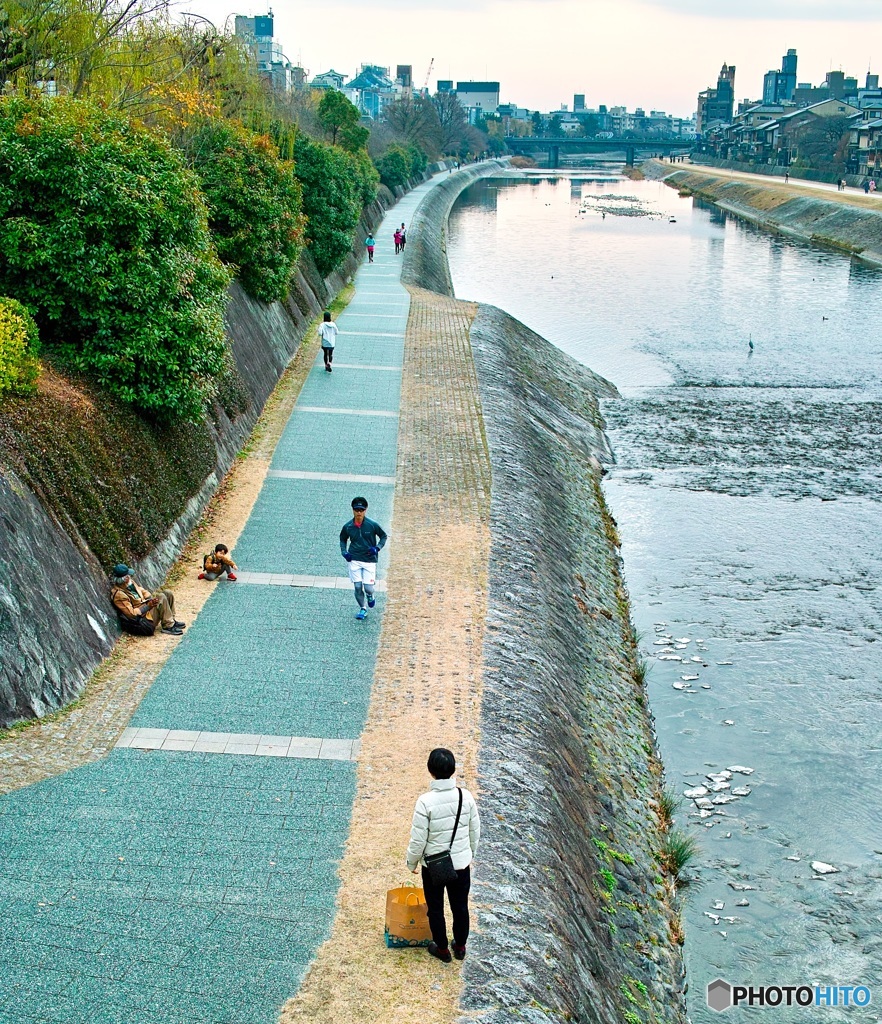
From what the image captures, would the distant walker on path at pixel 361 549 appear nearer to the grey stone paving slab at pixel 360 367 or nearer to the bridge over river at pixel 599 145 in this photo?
the grey stone paving slab at pixel 360 367

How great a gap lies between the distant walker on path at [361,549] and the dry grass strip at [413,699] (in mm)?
582

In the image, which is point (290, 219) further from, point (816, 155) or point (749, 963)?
point (816, 155)

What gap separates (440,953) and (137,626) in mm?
6515

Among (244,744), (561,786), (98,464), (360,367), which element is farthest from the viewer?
(360,367)

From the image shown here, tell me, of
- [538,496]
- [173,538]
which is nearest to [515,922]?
[173,538]

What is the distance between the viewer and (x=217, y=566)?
589 inches

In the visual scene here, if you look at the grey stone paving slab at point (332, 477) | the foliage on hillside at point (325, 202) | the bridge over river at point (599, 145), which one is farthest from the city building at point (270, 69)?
the bridge over river at point (599, 145)

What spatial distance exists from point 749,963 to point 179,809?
622cm

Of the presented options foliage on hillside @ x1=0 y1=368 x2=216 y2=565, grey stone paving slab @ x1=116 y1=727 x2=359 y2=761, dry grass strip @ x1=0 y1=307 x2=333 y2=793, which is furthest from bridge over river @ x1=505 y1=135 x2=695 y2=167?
grey stone paving slab @ x1=116 y1=727 x2=359 y2=761

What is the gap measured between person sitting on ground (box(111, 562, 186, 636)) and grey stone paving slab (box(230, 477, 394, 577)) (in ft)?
4.58

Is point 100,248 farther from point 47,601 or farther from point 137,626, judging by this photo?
point 47,601

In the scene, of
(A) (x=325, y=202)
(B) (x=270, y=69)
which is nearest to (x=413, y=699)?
(A) (x=325, y=202)

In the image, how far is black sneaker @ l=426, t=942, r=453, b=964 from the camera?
799 centimetres

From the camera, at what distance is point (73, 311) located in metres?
15.5
